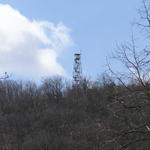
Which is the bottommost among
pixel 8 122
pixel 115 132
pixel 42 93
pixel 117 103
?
pixel 115 132

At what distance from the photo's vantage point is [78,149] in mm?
68062

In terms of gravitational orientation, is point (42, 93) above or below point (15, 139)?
above

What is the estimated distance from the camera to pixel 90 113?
82562 millimetres

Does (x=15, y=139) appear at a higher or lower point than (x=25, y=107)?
lower

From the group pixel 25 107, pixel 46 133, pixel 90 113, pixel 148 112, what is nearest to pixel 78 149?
pixel 46 133

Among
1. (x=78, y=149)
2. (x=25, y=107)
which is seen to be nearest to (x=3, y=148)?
(x=78, y=149)

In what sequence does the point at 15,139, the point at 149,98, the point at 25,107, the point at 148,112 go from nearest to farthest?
1. the point at 149,98
2. the point at 148,112
3. the point at 15,139
4. the point at 25,107

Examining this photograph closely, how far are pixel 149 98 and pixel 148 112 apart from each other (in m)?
1.99

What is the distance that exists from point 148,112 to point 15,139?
61.0 m

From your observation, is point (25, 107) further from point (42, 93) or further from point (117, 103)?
point (117, 103)

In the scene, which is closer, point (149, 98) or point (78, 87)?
point (149, 98)

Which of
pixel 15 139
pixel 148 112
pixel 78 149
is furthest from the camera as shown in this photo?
pixel 15 139

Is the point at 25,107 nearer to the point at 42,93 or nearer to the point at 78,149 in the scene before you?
the point at 42,93

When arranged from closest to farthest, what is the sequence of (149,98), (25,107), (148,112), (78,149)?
(149,98) → (148,112) → (78,149) → (25,107)
